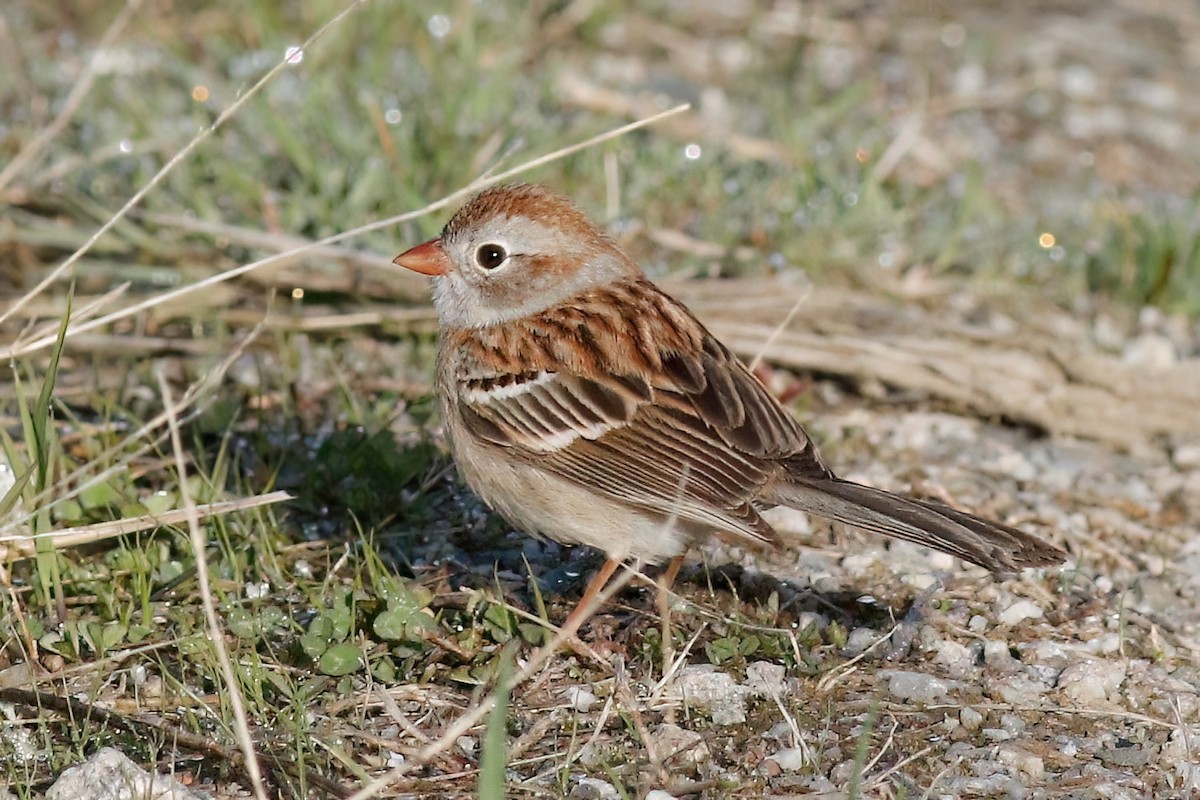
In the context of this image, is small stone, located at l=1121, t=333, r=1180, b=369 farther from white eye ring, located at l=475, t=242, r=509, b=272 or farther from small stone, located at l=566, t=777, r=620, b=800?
small stone, located at l=566, t=777, r=620, b=800

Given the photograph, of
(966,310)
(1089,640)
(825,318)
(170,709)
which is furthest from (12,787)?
(966,310)

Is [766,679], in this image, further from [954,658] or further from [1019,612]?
[1019,612]

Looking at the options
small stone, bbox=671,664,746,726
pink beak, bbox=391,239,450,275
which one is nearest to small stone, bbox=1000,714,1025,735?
small stone, bbox=671,664,746,726

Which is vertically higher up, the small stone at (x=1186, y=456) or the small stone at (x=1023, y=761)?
the small stone at (x=1023, y=761)

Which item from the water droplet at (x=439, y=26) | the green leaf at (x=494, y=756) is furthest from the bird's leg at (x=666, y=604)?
the water droplet at (x=439, y=26)

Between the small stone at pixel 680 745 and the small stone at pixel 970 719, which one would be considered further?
the small stone at pixel 970 719

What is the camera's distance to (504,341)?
432cm

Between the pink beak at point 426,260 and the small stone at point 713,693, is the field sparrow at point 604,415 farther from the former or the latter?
the small stone at point 713,693

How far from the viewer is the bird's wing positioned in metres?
3.90

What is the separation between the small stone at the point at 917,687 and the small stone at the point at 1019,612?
1.37 ft

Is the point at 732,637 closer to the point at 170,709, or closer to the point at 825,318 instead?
the point at 170,709

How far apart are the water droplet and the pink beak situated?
298 cm

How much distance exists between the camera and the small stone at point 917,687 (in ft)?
12.6

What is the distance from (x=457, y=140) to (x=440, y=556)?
7.70 ft
